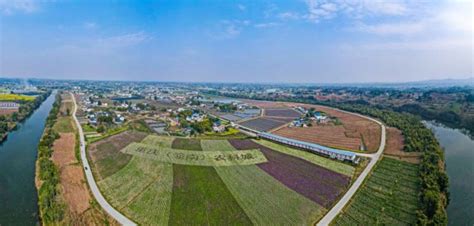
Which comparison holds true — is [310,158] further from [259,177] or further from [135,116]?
[135,116]

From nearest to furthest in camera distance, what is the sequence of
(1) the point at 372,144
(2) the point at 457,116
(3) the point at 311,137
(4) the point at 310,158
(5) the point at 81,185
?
(5) the point at 81,185 < (4) the point at 310,158 < (1) the point at 372,144 < (3) the point at 311,137 < (2) the point at 457,116

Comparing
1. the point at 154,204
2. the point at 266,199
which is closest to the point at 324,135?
the point at 266,199

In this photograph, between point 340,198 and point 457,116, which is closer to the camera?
point 340,198

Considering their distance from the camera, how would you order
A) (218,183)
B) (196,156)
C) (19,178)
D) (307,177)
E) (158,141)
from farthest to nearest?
(158,141) < (196,156) < (307,177) < (19,178) < (218,183)

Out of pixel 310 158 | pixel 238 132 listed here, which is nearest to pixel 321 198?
pixel 310 158

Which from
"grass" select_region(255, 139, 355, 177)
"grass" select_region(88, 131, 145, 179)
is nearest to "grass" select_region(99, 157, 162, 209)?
"grass" select_region(88, 131, 145, 179)

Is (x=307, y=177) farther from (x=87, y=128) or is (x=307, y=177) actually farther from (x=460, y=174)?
(x=87, y=128)

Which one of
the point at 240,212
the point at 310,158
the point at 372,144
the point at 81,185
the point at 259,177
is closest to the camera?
the point at 240,212
